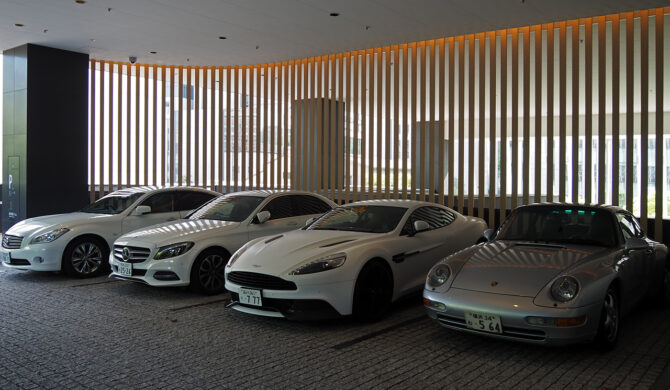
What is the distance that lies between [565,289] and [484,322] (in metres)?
0.69

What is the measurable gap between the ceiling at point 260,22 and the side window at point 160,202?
10.3 feet

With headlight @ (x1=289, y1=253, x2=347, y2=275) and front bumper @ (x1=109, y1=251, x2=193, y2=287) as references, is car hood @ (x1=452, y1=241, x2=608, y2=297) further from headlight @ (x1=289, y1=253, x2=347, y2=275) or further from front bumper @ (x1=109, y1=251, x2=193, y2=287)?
front bumper @ (x1=109, y1=251, x2=193, y2=287)

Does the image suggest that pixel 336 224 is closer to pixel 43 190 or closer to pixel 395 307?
pixel 395 307

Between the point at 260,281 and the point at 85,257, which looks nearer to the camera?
the point at 260,281

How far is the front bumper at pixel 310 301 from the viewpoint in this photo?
4.84 meters

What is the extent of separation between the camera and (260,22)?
9.48m

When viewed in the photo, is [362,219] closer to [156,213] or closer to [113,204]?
[156,213]

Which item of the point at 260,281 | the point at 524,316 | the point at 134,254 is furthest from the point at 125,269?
the point at 524,316

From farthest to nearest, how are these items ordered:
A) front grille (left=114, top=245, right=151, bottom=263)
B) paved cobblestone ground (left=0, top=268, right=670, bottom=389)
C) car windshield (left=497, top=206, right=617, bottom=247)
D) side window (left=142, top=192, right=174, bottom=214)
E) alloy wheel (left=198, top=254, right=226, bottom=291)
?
side window (left=142, top=192, right=174, bottom=214), alloy wheel (left=198, top=254, right=226, bottom=291), front grille (left=114, top=245, right=151, bottom=263), car windshield (left=497, top=206, right=617, bottom=247), paved cobblestone ground (left=0, top=268, right=670, bottom=389)

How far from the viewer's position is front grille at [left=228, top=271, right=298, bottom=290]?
4.92 meters

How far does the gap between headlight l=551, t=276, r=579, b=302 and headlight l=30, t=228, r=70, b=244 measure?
6.76 m

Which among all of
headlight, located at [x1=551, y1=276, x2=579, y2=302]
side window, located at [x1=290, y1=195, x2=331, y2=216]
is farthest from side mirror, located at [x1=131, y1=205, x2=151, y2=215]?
headlight, located at [x1=551, y1=276, x2=579, y2=302]

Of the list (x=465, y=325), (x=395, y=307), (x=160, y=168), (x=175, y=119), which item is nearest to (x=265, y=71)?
(x=175, y=119)

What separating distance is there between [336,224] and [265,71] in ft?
27.0
